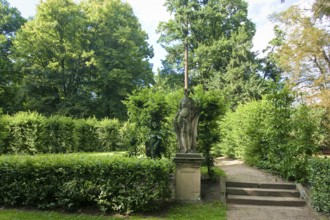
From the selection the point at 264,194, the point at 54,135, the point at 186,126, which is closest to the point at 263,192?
the point at 264,194

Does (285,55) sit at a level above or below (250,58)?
below

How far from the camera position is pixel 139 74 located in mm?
27047

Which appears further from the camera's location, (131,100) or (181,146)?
(131,100)

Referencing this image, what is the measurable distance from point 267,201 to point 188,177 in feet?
7.72

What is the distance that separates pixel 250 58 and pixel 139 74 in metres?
11.0

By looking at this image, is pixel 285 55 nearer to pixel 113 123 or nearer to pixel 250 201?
pixel 250 201

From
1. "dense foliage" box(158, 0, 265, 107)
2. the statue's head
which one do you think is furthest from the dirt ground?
"dense foliage" box(158, 0, 265, 107)

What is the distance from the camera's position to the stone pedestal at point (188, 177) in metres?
7.27

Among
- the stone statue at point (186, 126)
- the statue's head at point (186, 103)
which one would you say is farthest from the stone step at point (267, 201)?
the statue's head at point (186, 103)

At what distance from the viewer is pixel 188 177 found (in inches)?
287

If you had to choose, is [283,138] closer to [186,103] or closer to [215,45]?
[186,103]

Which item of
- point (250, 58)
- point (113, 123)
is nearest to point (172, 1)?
point (250, 58)

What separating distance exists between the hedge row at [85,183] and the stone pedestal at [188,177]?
82cm

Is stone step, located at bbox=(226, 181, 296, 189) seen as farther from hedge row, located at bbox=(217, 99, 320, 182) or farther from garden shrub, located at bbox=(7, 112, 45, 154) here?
garden shrub, located at bbox=(7, 112, 45, 154)
